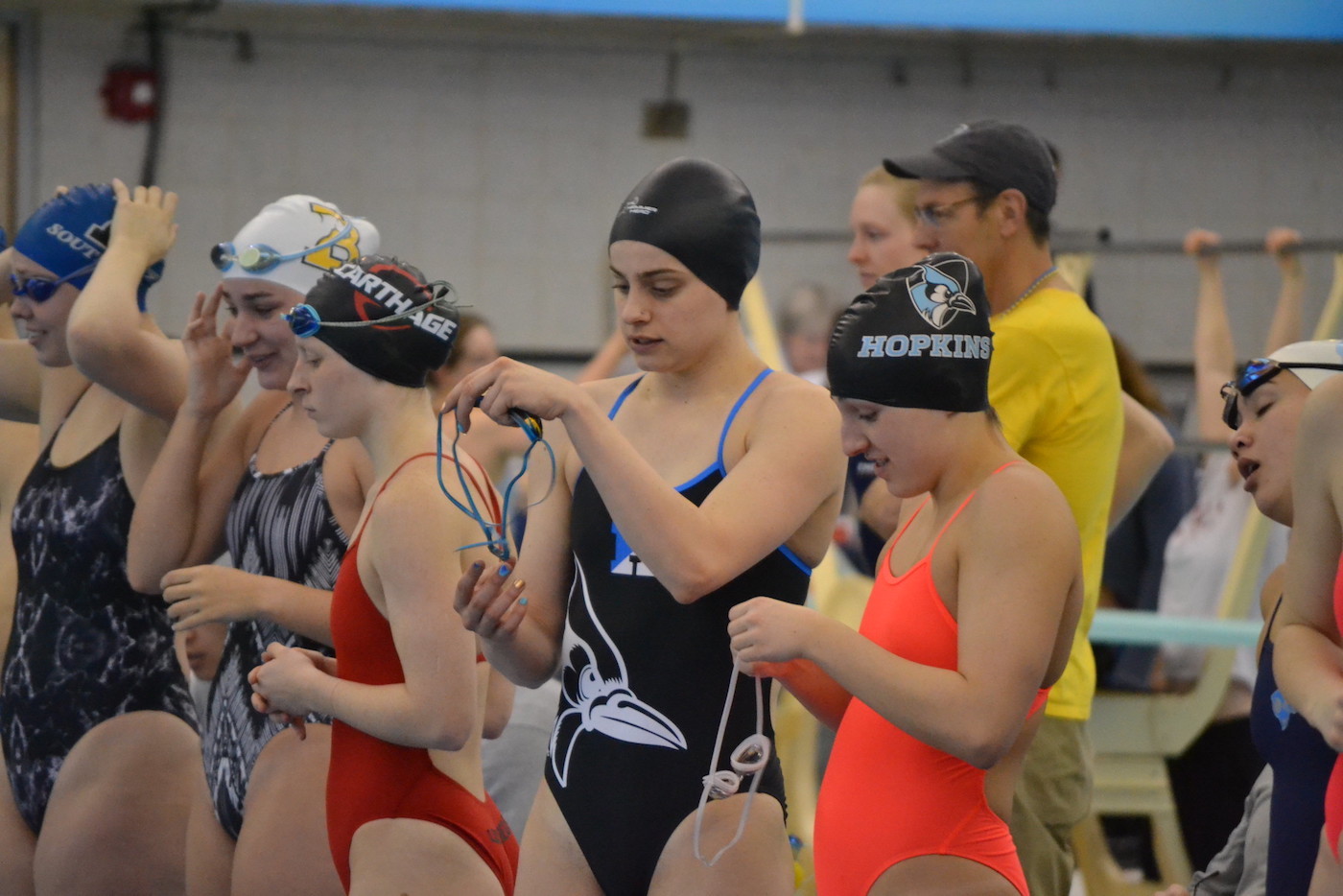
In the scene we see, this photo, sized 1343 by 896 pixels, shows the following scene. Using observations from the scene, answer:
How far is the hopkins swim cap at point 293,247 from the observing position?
9.24 feet

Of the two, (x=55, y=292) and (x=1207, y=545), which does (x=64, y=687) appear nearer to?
(x=55, y=292)

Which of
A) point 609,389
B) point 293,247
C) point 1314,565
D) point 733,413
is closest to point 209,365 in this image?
point 293,247

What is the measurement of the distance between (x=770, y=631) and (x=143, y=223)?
76.3 inches

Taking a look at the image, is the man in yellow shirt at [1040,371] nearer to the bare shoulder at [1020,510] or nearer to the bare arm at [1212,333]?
the bare shoulder at [1020,510]

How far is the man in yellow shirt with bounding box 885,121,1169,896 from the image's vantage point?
253cm

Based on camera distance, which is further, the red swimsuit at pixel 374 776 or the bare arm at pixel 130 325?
the bare arm at pixel 130 325

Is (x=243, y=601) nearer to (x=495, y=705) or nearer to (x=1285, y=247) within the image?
(x=495, y=705)

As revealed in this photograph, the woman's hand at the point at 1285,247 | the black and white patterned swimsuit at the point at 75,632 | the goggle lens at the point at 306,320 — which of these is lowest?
the black and white patterned swimsuit at the point at 75,632

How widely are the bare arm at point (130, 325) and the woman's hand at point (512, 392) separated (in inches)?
47.0

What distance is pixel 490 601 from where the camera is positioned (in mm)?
1967

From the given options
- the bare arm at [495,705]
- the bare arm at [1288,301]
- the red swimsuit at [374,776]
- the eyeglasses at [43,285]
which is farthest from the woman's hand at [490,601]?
the bare arm at [1288,301]

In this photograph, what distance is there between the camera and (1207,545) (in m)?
5.35

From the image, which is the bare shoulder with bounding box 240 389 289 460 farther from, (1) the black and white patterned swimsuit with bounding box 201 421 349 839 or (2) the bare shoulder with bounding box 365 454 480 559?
(2) the bare shoulder with bounding box 365 454 480 559

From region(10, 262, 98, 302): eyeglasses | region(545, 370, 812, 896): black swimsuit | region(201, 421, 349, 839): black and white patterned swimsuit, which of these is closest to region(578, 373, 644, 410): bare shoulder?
region(545, 370, 812, 896): black swimsuit
